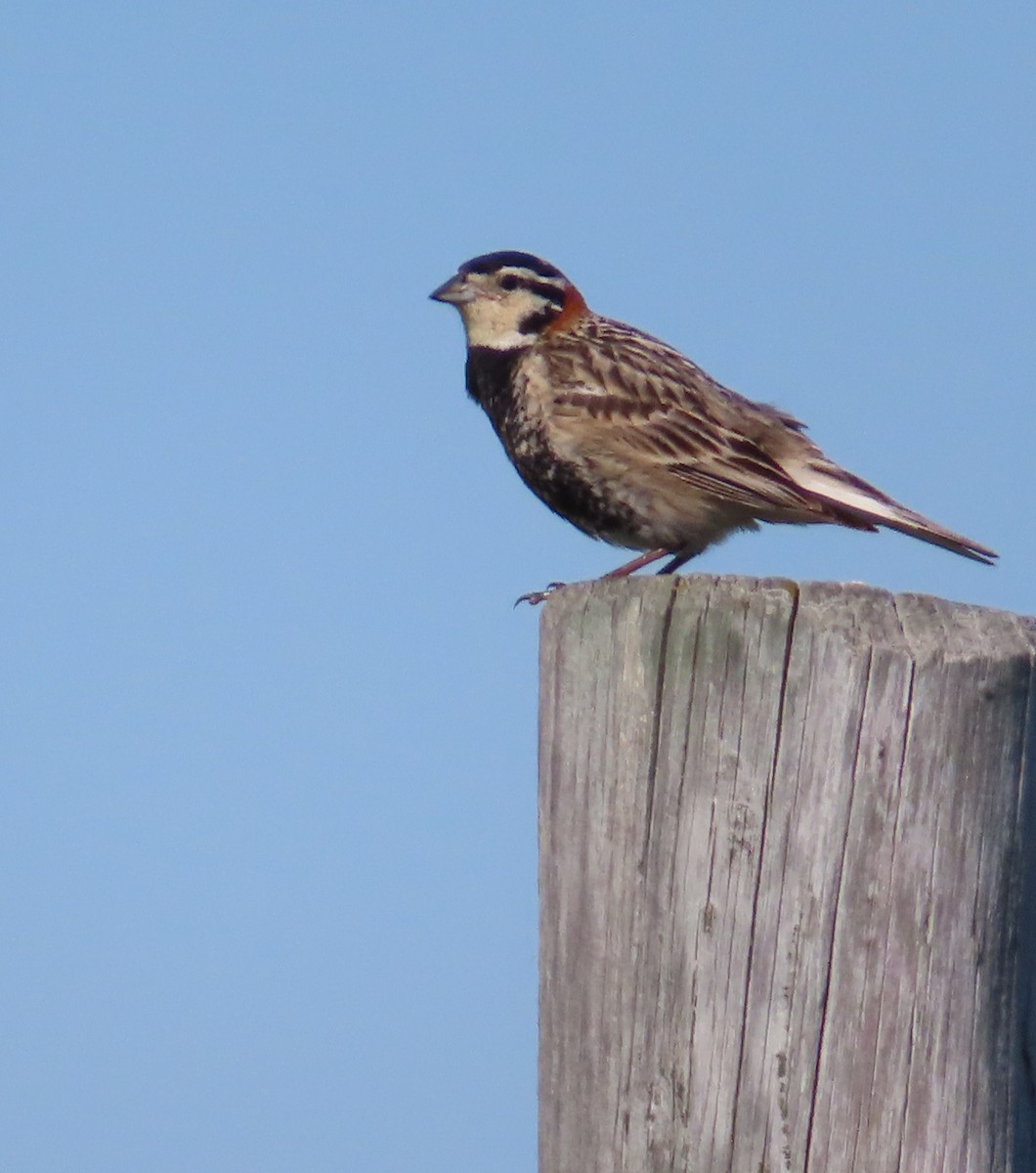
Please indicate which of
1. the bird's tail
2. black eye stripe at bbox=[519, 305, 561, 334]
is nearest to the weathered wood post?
the bird's tail

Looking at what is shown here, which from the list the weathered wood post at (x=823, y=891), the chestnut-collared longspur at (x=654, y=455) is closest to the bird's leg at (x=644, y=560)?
the chestnut-collared longspur at (x=654, y=455)

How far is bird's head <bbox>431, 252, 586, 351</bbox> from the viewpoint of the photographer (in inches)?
382

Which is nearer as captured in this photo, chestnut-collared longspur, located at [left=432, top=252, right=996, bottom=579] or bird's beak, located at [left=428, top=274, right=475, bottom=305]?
chestnut-collared longspur, located at [left=432, top=252, right=996, bottom=579]

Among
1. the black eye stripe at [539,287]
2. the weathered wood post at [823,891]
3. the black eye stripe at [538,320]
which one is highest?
the black eye stripe at [539,287]

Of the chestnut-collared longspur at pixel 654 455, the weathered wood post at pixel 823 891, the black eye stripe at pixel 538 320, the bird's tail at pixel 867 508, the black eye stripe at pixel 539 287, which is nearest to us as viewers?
the weathered wood post at pixel 823 891

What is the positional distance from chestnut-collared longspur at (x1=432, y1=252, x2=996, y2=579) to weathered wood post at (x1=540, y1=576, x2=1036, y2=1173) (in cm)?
452

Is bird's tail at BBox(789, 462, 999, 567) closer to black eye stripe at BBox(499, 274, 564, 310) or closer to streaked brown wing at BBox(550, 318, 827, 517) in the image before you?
streaked brown wing at BBox(550, 318, 827, 517)

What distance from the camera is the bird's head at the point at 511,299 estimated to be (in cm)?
970

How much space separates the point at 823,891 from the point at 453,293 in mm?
6785

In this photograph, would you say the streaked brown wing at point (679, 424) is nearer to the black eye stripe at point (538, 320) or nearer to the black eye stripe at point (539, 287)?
the black eye stripe at point (538, 320)

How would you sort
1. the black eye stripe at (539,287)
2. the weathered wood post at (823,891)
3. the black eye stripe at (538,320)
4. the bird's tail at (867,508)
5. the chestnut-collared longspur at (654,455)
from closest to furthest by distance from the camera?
the weathered wood post at (823,891) < the bird's tail at (867,508) < the chestnut-collared longspur at (654,455) < the black eye stripe at (538,320) < the black eye stripe at (539,287)

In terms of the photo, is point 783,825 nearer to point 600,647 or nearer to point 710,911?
point 710,911

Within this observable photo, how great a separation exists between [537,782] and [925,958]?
3.46ft

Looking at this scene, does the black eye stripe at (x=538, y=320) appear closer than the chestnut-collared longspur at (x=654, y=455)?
No
